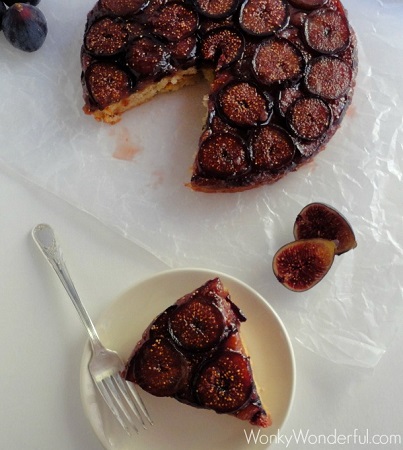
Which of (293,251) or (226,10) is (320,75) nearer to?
(226,10)

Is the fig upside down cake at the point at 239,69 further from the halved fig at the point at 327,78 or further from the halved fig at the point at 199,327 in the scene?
the halved fig at the point at 199,327

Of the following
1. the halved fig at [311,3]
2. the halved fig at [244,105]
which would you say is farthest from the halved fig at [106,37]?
the halved fig at [311,3]

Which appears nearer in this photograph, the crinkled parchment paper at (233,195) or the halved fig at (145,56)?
the crinkled parchment paper at (233,195)

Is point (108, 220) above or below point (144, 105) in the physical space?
below

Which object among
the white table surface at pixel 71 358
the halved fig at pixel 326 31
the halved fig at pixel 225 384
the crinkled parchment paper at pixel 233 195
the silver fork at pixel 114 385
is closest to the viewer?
the halved fig at pixel 225 384

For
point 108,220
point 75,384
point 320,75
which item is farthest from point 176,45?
point 75,384

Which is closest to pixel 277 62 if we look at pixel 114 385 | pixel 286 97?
pixel 286 97
